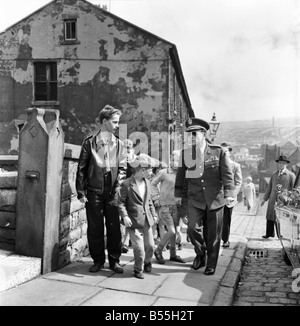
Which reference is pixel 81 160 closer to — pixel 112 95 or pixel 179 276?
pixel 179 276

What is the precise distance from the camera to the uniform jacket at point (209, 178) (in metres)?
4.91

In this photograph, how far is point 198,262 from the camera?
5098 mm

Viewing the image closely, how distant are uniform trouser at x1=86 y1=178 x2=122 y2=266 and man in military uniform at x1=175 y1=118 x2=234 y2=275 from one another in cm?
98

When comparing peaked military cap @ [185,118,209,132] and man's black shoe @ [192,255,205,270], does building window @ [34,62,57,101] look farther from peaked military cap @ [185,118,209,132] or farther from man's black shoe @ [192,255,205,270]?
man's black shoe @ [192,255,205,270]

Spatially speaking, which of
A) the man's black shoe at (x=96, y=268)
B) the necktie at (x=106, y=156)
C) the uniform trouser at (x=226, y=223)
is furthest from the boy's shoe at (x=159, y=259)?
the uniform trouser at (x=226, y=223)

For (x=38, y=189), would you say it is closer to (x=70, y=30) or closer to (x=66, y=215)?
(x=66, y=215)

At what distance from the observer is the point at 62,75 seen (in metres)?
19.0

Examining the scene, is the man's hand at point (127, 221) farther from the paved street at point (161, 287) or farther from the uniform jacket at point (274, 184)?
the uniform jacket at point (274, 184)

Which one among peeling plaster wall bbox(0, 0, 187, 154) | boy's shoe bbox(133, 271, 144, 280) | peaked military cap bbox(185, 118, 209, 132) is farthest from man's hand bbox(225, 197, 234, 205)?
peeling plaster wall bbox(0, 0, 187, 154)

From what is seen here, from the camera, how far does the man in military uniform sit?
16.0ft

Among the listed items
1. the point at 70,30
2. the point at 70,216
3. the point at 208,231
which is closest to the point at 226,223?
the point at 208,231

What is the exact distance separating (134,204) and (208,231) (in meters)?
1.04

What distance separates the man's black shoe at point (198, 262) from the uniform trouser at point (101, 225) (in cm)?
105
